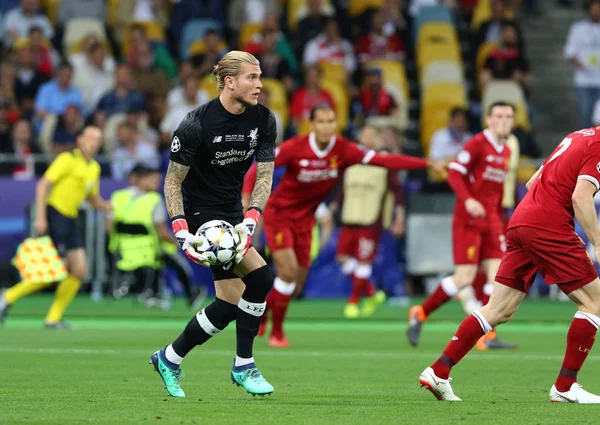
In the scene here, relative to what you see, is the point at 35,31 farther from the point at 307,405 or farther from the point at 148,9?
the point at 307,405

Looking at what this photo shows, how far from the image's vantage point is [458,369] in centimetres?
1180

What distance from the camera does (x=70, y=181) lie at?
54.3ft

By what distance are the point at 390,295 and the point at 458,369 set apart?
33.5 ft

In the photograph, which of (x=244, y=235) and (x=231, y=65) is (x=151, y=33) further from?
(x=244, y=235)

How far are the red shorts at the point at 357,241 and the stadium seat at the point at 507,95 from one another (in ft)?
17.3

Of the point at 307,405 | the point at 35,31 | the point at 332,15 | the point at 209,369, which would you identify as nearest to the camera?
the point at 307,405

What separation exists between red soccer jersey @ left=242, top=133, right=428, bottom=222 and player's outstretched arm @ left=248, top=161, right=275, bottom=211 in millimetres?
4408

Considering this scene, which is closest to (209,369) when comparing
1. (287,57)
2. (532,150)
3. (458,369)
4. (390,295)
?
(458,369)

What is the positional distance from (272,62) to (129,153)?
3486 mm

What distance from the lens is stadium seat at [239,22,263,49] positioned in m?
26.2

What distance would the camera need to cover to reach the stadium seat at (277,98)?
23766 mm

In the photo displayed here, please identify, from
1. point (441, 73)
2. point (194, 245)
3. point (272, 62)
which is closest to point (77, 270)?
point (194, 245)

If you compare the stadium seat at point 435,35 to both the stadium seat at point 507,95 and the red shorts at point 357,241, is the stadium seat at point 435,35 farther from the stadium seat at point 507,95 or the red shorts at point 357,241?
the red shorts at point 357,241

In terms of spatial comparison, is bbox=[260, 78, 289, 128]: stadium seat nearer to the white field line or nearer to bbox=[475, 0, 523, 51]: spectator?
bbox=[475, 0, 523, 51]: spectator
